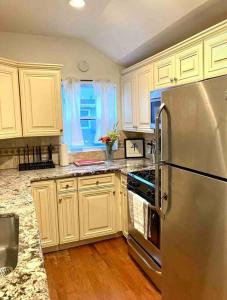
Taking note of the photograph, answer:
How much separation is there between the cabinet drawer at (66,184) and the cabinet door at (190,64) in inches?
62.3

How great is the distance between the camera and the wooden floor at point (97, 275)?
2248 mm

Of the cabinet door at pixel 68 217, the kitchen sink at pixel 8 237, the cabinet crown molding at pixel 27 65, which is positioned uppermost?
the cabinet crown molding at pixel 27 65

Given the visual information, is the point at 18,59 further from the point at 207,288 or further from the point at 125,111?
the point at 207,288

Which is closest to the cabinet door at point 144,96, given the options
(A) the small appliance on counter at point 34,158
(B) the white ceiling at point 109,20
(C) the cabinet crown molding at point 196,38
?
(C) the cabinet crown molding at point 196,38

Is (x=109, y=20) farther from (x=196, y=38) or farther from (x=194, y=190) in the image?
(x=194, y=190)

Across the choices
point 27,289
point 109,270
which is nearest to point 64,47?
point 109,270

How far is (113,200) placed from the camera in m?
3.15

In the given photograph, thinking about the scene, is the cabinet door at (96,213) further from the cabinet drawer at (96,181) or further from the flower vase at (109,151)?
the flower vase at (109,151)

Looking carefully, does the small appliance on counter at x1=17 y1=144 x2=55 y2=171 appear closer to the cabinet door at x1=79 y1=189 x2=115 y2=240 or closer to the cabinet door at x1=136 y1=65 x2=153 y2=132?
the cabinet door at x1=79 y1=189 x2=115 y2=240

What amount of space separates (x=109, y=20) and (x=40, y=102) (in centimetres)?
123

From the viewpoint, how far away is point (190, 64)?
2217mm

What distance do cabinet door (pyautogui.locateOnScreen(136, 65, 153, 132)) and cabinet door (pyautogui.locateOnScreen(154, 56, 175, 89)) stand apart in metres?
0.12

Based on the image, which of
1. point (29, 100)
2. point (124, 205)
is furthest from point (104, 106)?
point (124, 205)

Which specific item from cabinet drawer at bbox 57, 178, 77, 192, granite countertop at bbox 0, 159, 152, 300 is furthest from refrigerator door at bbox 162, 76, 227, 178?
cabinet drawer at bbox 57, 178, 77, 192
